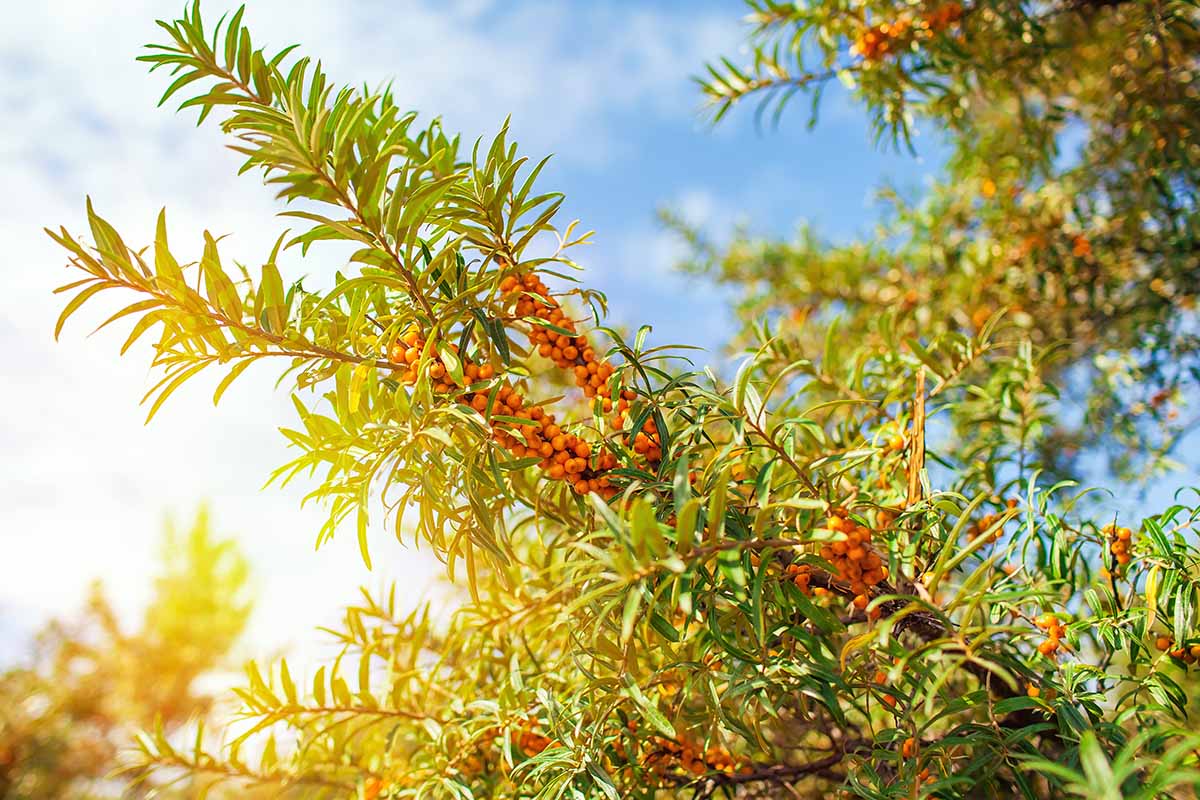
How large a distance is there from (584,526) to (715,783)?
33cm

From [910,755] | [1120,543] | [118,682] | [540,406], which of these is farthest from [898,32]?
[118,682]

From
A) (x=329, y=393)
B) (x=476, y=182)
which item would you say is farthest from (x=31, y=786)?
(x=476, y=182)

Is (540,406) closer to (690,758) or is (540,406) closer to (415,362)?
(415,362)

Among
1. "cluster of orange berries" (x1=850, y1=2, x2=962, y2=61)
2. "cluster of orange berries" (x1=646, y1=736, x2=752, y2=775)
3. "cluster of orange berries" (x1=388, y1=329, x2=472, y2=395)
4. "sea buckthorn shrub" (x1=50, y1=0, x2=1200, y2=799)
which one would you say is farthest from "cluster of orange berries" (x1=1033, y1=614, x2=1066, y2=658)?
"cluster of orange berries" (x1=850, y1=2, x2=962, y2=61)

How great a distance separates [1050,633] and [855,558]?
237 millimetres

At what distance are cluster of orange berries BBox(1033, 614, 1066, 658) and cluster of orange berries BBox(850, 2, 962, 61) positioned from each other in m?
1.05

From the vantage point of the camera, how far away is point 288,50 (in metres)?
0.71

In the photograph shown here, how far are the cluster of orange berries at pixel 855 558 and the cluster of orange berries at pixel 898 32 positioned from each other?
103 centimetres

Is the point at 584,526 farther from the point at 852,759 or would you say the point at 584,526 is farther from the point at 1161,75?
the point at 1161,75

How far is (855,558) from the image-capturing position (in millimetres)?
639

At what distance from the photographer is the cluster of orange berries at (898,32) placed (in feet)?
4.34

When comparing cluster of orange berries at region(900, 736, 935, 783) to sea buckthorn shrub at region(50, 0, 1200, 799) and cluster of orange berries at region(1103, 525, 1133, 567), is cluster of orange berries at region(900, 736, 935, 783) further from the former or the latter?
cluster of orange berries at region(1103, 525, 1133, 567)

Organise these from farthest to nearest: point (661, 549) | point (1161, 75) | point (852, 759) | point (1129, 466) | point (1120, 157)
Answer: point (1129, 466) → point (1120, 157) → point (1161, 75) → point (852, 759) → point (661, 549)

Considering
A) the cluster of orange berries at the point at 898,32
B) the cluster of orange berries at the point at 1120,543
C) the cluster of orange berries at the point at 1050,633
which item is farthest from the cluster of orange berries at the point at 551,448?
the cluster of orange berries at the point at 898,32
